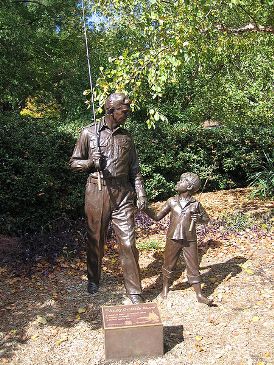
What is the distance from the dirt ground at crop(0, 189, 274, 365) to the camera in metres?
4.68

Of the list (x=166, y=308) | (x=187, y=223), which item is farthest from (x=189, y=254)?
(x=166, y=308)

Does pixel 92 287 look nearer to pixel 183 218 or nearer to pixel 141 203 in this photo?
pixel 141 203

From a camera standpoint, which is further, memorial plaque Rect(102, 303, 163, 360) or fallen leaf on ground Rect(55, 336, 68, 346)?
fallen leaf on ground Rect(55, 336, 68, 346)

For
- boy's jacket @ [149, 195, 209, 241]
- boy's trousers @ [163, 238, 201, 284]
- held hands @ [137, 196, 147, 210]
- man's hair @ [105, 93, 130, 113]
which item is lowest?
boy's trousers @ [163, 238, 201, 284]

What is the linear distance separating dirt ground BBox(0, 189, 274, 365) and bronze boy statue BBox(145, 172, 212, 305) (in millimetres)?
438

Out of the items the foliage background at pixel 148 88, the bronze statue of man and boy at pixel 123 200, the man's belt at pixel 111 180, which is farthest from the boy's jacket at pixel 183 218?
the foliage background at pixel 148 88

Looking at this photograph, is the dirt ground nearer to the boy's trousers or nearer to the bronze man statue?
the boy's trousers

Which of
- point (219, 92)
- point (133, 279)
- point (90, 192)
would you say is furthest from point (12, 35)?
point (133, 279)

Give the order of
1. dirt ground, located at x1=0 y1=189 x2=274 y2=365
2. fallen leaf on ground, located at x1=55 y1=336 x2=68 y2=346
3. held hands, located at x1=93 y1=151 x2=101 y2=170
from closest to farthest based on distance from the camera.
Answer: dirt ground, located at x1=0 y1=189 x2=274 y2=365 → fallen leaf on ground, located at x1=55 y1=336 x2=68 y2=346 → held hands, located at x1=93 y1=151 x2=101 y2=170

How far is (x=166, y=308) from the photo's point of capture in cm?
555

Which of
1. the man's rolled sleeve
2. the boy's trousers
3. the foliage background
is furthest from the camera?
the foliage background

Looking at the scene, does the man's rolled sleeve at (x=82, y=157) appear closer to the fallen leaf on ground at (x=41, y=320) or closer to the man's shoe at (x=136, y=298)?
the man's shoe at (x=136, y=298)

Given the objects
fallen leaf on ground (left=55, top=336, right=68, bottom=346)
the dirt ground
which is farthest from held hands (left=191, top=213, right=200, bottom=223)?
fallen leaf on ground (left=55, top=336, right=68, bottom=346)

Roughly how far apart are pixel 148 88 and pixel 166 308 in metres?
6.94
